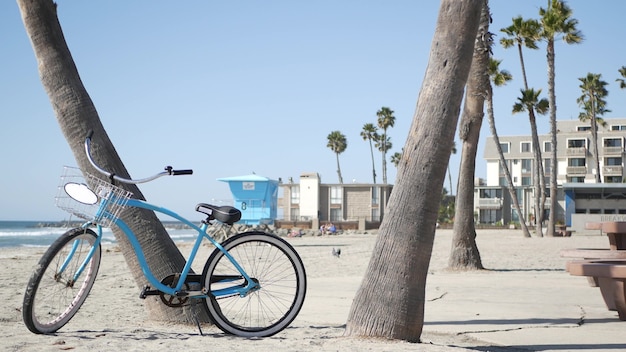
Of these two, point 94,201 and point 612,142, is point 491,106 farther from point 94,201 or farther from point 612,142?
point 612,142

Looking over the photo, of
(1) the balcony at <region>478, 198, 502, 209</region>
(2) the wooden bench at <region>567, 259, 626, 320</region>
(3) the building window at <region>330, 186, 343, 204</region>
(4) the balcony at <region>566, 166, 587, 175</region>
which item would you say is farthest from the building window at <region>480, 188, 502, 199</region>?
(2) the wooden bench at <region>567, 259, 626, 320</region>

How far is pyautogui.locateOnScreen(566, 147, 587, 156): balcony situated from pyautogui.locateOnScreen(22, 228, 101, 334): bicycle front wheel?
264 ft

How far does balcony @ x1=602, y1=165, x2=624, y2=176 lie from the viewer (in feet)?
258

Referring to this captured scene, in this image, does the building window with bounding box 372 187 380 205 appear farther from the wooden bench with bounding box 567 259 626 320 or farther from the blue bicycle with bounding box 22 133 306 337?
the blue bicycle with bounding box 22 133 306 337

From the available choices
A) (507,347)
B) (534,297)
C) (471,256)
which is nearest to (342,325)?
(507,347)

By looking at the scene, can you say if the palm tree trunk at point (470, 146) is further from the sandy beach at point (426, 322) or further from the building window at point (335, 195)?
the building window at point (335, 195)

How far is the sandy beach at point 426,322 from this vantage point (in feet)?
16.1

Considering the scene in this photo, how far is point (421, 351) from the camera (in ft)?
15.4

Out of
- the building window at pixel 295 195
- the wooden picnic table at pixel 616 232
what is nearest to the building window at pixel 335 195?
the building window at pixel 295 195

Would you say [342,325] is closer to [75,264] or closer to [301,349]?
[301,349]

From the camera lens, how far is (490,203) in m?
77.1

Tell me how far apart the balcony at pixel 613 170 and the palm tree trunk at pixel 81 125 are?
8066 centimetres

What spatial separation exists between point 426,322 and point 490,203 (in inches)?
2838

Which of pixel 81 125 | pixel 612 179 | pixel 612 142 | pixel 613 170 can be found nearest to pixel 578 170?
pixel 613 170
